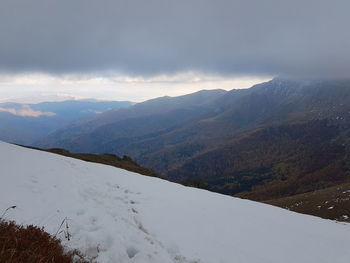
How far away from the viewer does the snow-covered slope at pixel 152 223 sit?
8.80 meters

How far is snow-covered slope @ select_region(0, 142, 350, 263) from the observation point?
346 inches

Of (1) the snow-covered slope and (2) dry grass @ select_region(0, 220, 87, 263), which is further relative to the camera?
(1) the snow-covered slope

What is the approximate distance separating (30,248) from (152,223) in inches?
258

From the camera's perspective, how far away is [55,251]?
626 cm

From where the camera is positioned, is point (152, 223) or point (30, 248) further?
point (152, 223)

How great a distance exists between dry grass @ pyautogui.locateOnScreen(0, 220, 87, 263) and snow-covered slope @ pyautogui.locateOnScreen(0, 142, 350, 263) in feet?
2.86

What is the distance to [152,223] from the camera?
1185 cm

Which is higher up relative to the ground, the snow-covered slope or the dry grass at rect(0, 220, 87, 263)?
the dry grass at rect(0, 220, 87, 263)

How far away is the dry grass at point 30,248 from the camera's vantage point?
206 inches

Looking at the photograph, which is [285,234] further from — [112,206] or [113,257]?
[113,257]

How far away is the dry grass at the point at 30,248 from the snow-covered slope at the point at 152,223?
0.87 metres

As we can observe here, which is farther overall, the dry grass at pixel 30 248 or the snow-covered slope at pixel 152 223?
the snow-covered slope at pixel 152 223

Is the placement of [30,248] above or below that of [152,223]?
above

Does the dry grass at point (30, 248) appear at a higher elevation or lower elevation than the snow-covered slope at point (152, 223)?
higher
